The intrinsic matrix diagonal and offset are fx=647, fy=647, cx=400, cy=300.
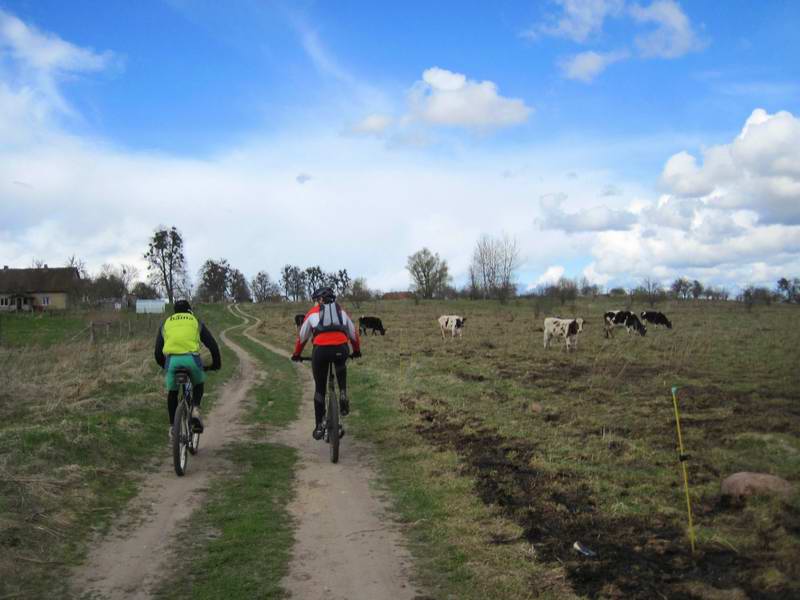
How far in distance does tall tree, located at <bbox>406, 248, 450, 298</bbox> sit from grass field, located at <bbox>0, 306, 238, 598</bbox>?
8582cm

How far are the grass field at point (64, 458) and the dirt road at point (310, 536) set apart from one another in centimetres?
27

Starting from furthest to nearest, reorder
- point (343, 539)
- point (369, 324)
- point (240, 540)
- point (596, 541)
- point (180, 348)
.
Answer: point (369, 324) → point (180, 348) → point (343, 539) → point (240, 540) → point (596, 541)

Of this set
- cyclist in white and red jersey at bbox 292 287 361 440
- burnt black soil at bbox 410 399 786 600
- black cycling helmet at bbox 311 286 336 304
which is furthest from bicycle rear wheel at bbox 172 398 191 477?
burnt black soil at bbox 410 399 786 600

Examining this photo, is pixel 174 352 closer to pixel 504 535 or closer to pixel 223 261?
pixel 504 535

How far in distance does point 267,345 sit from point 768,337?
73.5ft

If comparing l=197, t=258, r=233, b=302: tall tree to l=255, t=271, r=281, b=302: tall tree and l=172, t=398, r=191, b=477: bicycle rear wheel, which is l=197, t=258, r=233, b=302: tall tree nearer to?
l=255, t=271, r=281, b=302: tall tree

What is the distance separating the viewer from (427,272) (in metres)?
103

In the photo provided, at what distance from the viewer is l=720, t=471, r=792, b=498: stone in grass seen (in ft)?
20.5

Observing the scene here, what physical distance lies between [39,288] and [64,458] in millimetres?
87462

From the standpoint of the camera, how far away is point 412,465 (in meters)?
8.63

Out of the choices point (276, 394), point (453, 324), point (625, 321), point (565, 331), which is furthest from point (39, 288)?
point (276, 394)

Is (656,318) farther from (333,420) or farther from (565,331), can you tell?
(333,420)

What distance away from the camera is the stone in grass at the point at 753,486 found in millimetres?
6242

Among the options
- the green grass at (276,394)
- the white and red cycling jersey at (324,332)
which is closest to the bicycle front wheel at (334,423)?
the white and red cycling jersey at (324,332)
